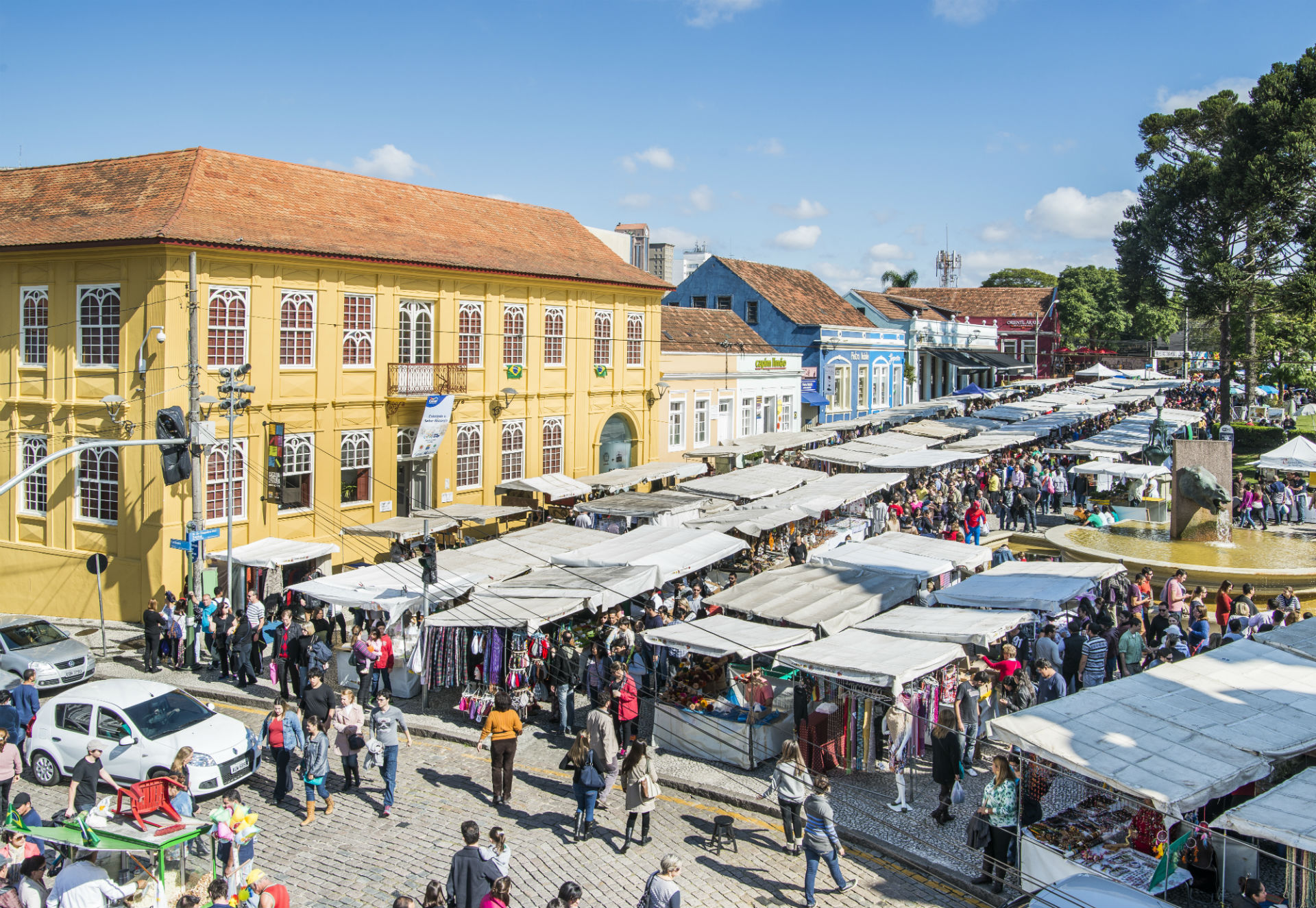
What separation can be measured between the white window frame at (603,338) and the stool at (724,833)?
2407 centimetres

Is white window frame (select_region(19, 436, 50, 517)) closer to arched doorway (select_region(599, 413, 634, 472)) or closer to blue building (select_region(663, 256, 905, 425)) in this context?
arched doorway (select_region(599, 413, 634, 472))

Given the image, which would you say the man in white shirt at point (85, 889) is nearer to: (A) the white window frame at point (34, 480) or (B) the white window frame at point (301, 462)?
(B) the white window frame at point (301, 462)

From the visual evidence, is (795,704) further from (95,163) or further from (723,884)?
(95,163)

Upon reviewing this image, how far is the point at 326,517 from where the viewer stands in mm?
26250

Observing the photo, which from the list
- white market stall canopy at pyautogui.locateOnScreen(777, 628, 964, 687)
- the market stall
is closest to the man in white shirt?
the market stall

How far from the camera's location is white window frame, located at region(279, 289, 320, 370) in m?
25.2

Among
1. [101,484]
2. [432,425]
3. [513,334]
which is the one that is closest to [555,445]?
[513,334]

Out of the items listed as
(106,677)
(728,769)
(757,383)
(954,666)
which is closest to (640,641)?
(728,769)

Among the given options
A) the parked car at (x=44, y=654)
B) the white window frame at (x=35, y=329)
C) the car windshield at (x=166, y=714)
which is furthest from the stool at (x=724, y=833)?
the white window frame at (x=35, y=329)

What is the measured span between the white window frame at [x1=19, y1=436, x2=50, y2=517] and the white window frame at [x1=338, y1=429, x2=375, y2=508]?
6402mm

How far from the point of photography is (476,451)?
30422mm

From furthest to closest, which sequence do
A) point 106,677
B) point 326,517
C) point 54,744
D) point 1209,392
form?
point 1209,392 < point 326,517 < point 106,677 < point 54,744

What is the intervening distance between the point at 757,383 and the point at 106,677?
30.7m

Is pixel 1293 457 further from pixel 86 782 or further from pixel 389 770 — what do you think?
pixel 86 782
